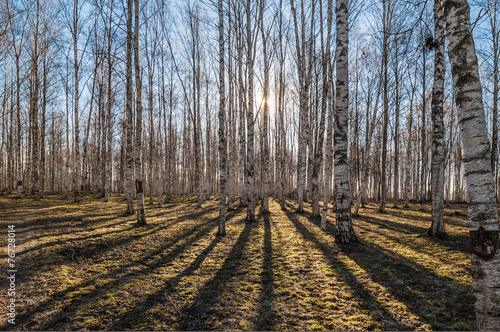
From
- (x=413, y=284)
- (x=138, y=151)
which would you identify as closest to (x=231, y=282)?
(x=413, y=284)

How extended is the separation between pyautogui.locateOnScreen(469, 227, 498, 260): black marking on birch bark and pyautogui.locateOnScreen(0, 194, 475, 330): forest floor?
1098 millimetres

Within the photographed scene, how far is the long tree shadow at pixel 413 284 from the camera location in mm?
3000

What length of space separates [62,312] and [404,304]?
4.55 m

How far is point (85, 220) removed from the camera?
7910 mm

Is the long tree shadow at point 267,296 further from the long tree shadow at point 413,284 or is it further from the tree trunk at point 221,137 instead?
the tree trunk at point 221,137

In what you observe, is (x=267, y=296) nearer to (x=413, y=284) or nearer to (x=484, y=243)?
(x=413, y=284)

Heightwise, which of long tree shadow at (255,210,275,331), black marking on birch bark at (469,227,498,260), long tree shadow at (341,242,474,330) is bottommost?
long tree shadow at (255,210,275,331)

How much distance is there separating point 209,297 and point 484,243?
3.49 m

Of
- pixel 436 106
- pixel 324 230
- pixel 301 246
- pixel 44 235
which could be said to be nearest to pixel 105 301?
pixel 44 235

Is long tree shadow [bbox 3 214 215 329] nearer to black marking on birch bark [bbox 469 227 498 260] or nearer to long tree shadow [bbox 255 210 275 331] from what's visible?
long tree shadow [bbox 255 210 275 331]

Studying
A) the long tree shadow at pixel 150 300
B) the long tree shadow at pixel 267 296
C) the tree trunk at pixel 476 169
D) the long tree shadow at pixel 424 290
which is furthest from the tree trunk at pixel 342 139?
the long tree shadow at pixel 150 300

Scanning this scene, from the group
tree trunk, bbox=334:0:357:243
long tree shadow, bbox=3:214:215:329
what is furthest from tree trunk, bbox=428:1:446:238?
long tree shadow, bbox=3:214:215:329

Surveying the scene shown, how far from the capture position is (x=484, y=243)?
2.27 m

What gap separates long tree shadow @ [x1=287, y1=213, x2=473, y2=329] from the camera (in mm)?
3000
